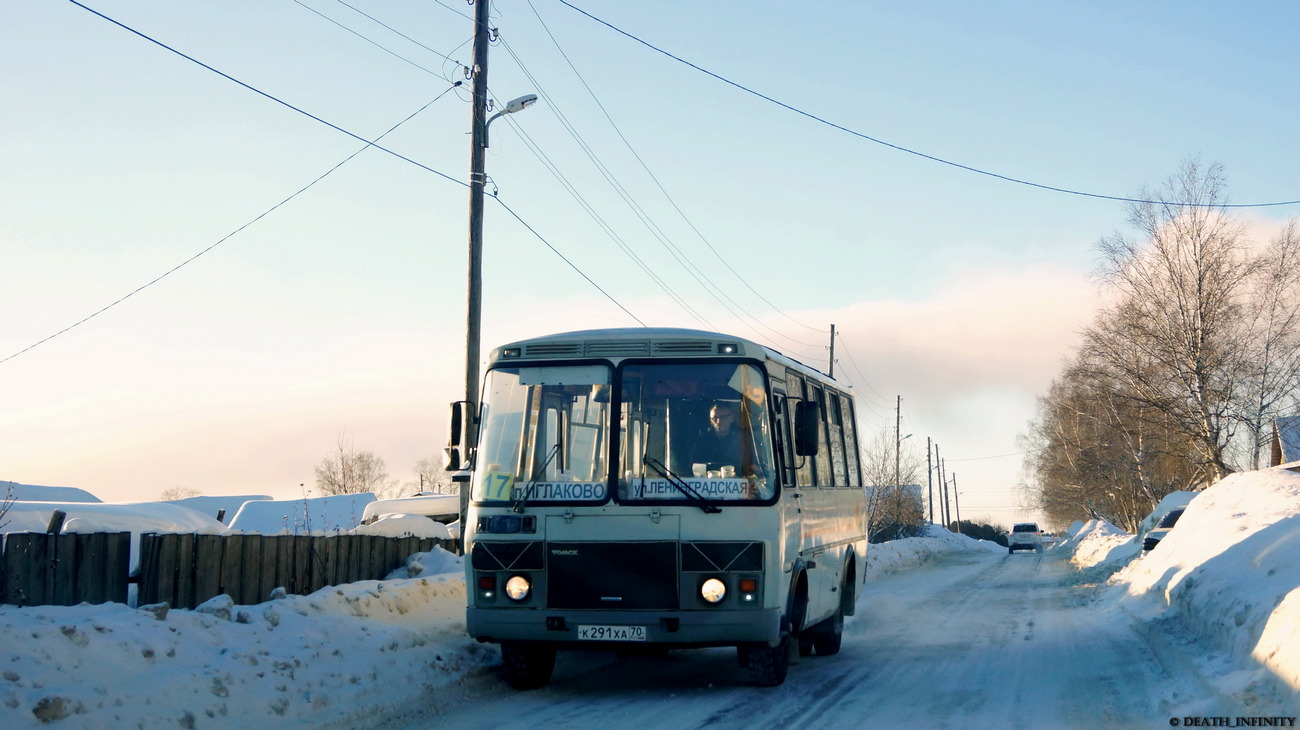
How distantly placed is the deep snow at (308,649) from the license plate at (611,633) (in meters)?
1.21

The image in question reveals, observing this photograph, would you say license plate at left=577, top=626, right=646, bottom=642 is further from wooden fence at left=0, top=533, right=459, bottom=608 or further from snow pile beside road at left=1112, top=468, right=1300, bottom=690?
snow pile beside road at left=1112, top=468, right=1300, bottom=690

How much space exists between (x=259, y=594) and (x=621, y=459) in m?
4.78

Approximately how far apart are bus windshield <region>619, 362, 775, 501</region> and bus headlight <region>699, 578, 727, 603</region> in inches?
26.6

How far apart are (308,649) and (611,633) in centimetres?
242

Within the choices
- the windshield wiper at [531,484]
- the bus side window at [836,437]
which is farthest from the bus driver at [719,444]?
the bus side window at [836,437]

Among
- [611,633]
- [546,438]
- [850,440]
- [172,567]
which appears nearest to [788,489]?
[611,633]

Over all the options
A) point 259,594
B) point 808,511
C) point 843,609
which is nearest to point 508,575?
point 808,511

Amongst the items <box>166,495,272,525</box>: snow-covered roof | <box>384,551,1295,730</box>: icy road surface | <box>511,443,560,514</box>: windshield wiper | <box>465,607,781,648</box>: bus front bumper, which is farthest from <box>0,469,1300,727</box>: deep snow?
<box>166,495,272,525</box>: snow-covered roof

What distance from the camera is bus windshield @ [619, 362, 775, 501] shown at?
9109 millimetres

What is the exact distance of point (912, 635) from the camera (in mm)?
14109

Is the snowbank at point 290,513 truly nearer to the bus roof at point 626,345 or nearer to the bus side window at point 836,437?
the bus side window at point 836,437

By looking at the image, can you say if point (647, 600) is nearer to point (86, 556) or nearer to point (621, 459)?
point (621, 459)

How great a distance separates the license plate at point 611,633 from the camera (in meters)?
8.91

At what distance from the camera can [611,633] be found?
897 cm
